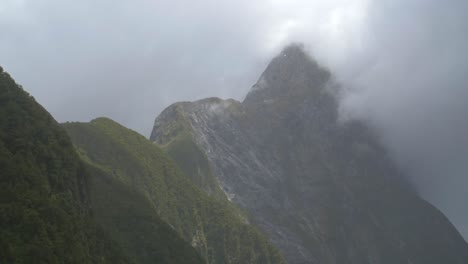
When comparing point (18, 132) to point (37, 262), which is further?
point (18, 132)

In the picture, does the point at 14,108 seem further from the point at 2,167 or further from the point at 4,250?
the point at 4,250

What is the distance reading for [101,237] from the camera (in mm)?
147250

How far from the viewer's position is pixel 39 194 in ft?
381

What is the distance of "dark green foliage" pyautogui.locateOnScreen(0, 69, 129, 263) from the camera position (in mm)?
101562

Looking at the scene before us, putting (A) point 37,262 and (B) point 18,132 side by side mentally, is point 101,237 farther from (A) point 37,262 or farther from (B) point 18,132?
(A) point 37,262

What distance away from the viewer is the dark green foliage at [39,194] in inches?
3999

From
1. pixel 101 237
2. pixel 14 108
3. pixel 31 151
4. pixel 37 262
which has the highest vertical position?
pixel 14 108

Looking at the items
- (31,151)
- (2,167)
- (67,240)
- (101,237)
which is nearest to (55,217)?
(67,240)

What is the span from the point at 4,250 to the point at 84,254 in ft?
84.7

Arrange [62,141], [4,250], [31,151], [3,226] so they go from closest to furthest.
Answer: [4,250] → [3,226] → [31,151] → [62,141]

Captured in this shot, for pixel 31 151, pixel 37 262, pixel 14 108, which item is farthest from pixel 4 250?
pixel 14 108

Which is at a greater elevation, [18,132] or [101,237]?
[18,132]

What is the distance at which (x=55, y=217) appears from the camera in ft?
376

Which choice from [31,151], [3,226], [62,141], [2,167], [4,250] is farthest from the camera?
[62,141]
